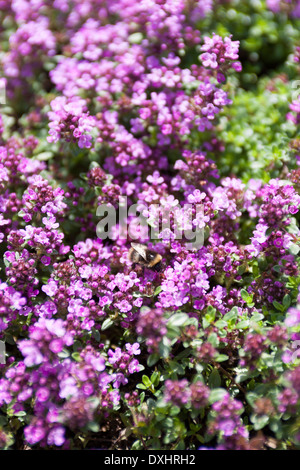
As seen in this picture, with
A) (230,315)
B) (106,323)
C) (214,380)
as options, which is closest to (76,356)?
(106,323)

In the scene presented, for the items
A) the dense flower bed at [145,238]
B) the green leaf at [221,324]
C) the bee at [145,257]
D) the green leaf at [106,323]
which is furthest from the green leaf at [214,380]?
the bee at [145,257]

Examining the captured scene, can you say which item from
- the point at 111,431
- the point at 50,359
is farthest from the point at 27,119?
the point at 111,431

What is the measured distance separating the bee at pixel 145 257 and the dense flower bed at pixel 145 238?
80 mm

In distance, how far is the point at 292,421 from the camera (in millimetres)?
2844

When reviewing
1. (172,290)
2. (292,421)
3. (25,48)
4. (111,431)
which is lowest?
(111,431)

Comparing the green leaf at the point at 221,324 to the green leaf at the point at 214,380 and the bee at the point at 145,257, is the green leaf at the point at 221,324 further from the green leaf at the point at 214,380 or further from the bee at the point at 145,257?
the bee at the point at 145,257

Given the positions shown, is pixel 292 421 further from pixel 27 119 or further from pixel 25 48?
pixel 25 48

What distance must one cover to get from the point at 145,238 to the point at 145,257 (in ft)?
0.61

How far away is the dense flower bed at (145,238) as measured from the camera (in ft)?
9.07

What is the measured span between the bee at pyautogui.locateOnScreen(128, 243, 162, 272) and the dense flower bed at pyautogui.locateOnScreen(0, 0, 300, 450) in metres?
0.08

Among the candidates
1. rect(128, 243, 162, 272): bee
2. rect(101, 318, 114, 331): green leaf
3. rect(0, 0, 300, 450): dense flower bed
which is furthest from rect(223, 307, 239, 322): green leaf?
rect(101, 318, 114, 331): green leaf

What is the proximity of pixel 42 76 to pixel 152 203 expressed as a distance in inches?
97.1

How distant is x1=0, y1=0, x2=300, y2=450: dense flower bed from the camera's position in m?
2.77

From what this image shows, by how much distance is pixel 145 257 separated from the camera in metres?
3.43
